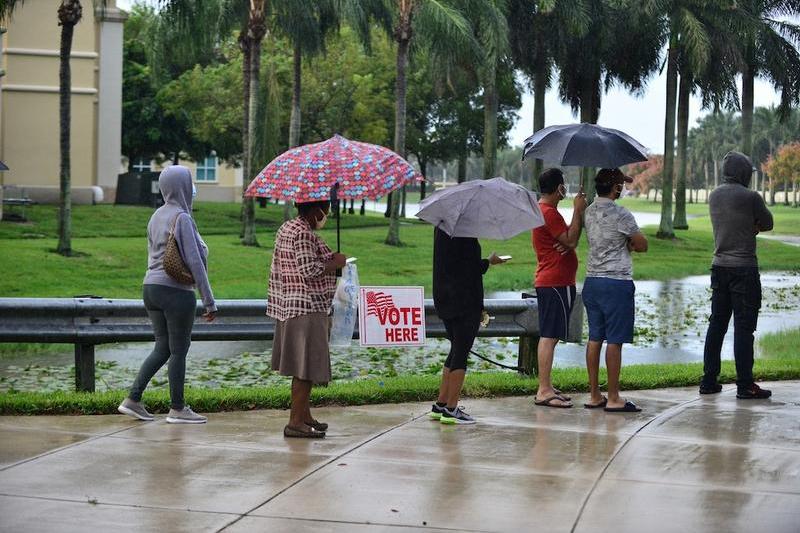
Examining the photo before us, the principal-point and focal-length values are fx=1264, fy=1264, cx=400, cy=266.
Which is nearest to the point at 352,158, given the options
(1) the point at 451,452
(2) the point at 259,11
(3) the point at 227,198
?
(1) the point at 451,452

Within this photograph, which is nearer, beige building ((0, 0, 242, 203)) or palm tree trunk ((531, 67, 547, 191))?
beige building ((0, 0, 242, 203))

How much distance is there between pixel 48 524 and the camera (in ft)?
20.7

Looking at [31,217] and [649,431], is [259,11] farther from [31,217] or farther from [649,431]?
[649,431]

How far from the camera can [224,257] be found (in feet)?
109

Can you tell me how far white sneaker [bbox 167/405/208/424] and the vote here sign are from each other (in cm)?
222

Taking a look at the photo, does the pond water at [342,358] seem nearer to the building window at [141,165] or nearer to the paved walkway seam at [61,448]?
the paved walkway seam at [61,448]

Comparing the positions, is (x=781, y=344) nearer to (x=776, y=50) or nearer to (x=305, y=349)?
(x=305, y=349)

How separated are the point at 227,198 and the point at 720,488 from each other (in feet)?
217

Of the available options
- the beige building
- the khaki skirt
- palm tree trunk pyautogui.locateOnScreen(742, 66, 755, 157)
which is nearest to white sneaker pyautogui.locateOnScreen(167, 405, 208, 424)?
the khaki skirt

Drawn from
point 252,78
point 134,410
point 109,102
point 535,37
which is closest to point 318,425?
point 134,410

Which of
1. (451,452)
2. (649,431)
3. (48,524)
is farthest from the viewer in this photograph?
(649,431)

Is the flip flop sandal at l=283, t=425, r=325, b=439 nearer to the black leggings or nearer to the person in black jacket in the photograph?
the person in black jacket

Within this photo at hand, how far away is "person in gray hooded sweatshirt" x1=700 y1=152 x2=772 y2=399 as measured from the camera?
10.5m

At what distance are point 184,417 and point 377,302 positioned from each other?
2577 millimetres
